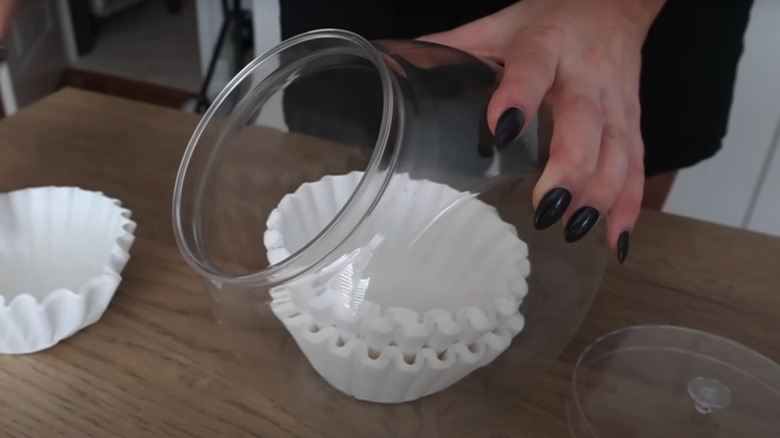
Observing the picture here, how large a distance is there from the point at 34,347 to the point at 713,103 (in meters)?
0.60

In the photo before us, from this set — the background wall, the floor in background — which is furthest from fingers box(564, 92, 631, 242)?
the floor in background

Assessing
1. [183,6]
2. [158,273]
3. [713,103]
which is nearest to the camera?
[158,273]

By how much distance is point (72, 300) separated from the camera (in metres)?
0.37

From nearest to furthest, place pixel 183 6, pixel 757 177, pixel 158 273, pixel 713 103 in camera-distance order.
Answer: pixel 158 273 → pixel 713 103 → pixel 757 177 → pixel 183 6

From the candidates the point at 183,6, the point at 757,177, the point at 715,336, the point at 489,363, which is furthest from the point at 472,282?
the point at 183,6

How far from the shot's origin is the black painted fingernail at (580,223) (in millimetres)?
331

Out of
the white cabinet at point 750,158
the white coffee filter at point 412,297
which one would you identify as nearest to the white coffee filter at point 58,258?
the white coffee filter at point 412,297

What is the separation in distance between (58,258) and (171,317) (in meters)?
0.09

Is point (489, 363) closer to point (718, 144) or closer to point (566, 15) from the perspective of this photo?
point (566, 15)

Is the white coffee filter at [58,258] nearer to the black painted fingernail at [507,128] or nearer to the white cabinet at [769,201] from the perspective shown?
the black painted fingernail at [507,128]

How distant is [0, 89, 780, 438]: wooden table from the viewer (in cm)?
35

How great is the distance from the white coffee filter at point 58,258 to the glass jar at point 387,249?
0.25 feet

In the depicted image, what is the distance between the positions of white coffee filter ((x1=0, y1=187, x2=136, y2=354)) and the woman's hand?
0.23 metres

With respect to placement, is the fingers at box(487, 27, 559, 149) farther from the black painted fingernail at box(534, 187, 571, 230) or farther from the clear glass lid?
the clear glass lid
